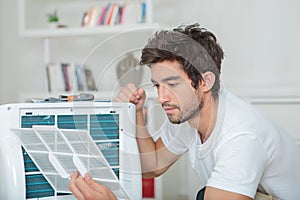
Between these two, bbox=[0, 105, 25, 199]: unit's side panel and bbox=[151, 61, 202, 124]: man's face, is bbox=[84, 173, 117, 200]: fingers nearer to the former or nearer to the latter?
bbox=[0, 105, 25, 199]: unit's side panel

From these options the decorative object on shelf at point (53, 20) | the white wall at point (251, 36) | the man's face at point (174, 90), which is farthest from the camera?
the decorative object on shelf at point (53, 20)

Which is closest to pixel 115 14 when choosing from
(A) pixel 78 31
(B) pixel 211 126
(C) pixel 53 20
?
(A) pixel 78 31

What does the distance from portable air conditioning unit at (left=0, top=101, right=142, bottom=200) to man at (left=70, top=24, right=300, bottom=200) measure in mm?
81

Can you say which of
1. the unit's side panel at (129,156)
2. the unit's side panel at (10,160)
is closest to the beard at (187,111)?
the unit's side panel at (129,156)

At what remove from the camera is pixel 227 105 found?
1.29 meters

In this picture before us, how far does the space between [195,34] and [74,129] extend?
440 mm

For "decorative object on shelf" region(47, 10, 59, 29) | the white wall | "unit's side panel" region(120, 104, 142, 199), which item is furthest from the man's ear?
"decorative object on shelf" region(47, 10, 59, 29)

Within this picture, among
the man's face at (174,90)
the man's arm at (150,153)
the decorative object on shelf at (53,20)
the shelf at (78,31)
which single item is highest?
the decorative object on shelf at (53,20)

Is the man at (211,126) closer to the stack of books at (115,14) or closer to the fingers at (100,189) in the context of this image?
the fingers at (100,189)

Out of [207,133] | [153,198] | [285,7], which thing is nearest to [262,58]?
[285,7]

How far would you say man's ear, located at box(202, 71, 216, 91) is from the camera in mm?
1219

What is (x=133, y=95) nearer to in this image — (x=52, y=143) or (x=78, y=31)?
(x=52, y=143)

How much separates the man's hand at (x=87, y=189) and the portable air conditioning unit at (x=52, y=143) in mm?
36

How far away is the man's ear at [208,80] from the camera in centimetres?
122
